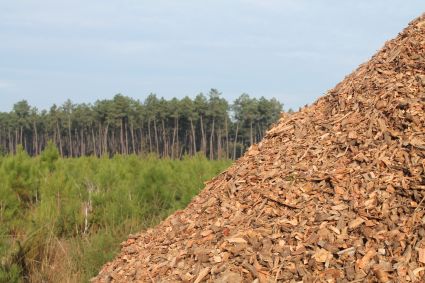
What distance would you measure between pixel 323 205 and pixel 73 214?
556cm

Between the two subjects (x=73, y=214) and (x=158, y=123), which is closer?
(x=73, y=214)

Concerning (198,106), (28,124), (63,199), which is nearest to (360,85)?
(63,199)

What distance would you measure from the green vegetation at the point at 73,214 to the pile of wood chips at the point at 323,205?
0.99 m

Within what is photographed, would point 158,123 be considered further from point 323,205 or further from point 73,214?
point 323,205

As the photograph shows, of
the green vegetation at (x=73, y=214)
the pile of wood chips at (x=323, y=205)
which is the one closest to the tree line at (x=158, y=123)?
the green vegetation at (x=73, y=214)

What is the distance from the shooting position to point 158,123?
78500mm

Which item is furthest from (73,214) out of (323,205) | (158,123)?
(158,123)

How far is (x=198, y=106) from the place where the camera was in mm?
70062

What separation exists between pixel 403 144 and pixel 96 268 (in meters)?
4.04

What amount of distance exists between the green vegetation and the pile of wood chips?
995mm

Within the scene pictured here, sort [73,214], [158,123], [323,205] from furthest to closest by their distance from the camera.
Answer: [158,123], [73,214], [323,205]

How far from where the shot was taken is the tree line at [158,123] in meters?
70.6

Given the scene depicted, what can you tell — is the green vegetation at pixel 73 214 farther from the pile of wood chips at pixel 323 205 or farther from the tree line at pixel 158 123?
the tree line at pixel 158 123

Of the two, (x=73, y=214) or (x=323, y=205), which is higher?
(x=323, y=205)
